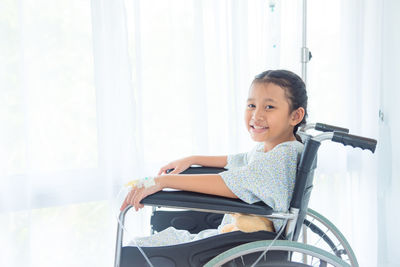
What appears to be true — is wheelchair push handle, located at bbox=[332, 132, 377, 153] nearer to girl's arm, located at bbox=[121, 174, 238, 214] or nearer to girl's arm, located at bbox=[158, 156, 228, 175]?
girl's arm, located at bbox=[121, 174, 238, 214]

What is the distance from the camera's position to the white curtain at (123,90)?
1.40 m

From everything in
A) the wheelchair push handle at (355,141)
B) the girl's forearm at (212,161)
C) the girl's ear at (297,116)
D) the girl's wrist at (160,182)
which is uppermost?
the girl's ear at (297,116)

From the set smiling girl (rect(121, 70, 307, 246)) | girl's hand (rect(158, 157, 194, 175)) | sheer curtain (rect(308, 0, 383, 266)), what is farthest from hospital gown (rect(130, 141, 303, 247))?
sheer curtain (rect(308, 0, 383, 266))

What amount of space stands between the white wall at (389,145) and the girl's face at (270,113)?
45.4 inches

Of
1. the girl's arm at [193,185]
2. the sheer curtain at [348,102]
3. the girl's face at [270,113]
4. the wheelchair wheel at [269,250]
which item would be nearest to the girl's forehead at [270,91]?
the girl's face at [270,113]

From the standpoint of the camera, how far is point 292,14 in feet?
6.15

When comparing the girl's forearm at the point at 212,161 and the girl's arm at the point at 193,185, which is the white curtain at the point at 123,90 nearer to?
the girl's forearm at the point at 212,161

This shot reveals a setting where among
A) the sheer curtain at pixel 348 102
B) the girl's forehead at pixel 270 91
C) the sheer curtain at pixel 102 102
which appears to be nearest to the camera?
the girl's forehead at pixel 270 91

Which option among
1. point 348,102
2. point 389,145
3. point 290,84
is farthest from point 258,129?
point 389,145

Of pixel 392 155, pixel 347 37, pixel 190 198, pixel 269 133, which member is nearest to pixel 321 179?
Answer: pixel 392 155

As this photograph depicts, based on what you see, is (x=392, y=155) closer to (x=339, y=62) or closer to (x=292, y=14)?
(x=339, y=62)

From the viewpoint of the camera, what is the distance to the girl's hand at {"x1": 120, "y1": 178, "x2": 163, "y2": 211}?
0.85 meters

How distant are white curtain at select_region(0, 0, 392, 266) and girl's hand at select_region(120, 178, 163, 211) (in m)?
0.68

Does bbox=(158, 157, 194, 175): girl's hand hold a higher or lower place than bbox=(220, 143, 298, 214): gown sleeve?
lower
